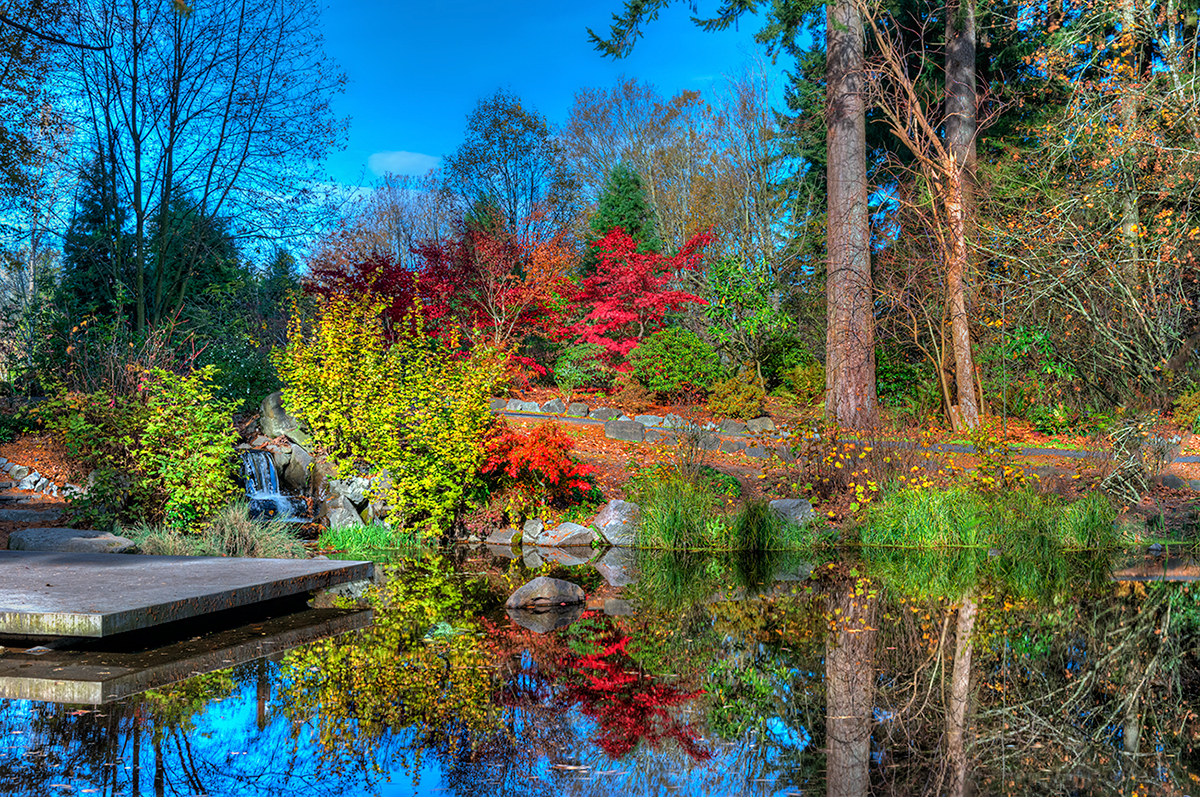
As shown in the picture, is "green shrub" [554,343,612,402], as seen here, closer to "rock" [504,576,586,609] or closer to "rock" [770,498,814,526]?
"rock" [770,498,814,526]

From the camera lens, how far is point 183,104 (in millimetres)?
13758

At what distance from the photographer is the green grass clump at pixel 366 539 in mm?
8953

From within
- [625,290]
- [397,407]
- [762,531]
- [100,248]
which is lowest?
[762,531]

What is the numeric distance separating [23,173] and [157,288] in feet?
8.99

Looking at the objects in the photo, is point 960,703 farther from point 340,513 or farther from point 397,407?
point 340,513

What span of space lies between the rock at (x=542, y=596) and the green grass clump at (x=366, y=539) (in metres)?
3.08

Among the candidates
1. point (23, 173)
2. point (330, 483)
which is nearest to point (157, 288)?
point (23, 173)

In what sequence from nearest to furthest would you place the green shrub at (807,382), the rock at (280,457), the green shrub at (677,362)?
1. the rock at (280,457)
2. the green shrub at (807,382)
3. the green shrub at (677,362)

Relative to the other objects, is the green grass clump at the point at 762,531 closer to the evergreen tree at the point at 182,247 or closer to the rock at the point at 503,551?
the rock at the point at 503,551

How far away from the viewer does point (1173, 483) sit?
10703 mm

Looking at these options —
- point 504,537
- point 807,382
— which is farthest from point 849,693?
point 807,382

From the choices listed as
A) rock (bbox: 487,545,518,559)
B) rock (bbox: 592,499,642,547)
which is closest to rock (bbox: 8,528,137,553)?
rock (bbox: 487,545,518,559)

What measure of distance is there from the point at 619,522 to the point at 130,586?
17.0ft

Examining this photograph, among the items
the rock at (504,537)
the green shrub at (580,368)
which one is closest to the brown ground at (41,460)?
the rock at (504,537)
